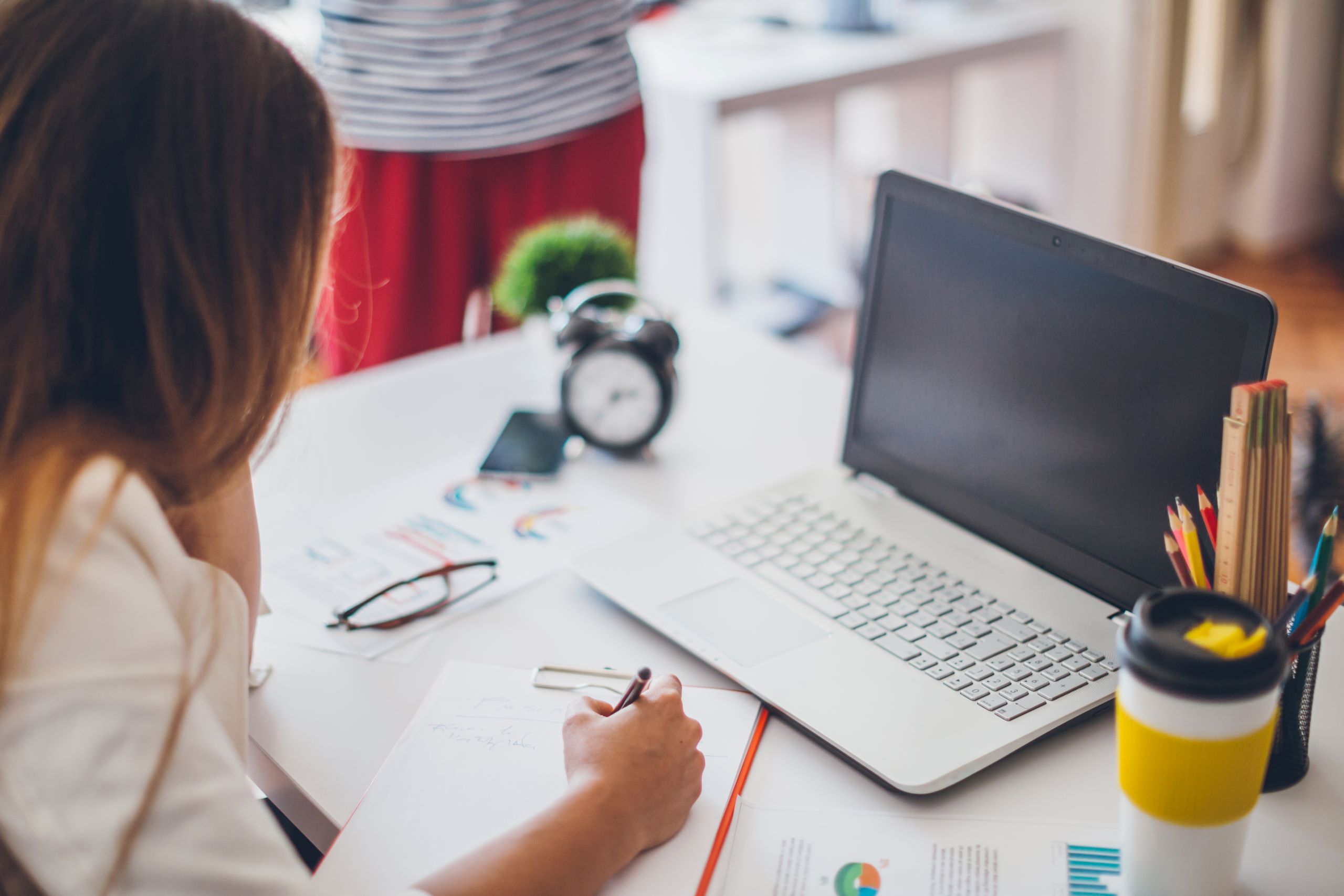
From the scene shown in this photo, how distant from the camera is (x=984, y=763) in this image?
0.67 meters

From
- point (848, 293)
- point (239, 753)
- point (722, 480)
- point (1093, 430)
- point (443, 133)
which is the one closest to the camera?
point (239, 753)

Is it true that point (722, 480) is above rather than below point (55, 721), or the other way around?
below

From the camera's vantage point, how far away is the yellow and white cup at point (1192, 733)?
1.68 feet

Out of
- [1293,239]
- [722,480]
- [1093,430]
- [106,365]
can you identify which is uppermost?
[106,365]

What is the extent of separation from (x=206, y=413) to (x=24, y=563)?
0.41ft

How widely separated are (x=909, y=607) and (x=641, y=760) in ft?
0.83

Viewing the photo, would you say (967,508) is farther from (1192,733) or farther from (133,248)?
(133,248)

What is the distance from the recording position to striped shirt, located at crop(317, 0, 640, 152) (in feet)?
4.96

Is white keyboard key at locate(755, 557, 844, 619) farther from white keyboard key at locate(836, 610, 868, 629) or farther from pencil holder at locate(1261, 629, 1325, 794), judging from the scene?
pencil holder at locate(1261, 629, 1325, 794)

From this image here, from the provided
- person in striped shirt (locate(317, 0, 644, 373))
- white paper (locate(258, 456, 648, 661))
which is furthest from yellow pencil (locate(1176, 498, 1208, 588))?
person in striped shirt (locate(317, 0, 644, 373))

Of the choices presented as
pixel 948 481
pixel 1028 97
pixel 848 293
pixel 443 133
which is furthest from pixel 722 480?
pixel 1028 97

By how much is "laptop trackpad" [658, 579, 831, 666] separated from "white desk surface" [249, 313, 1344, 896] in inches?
0.9

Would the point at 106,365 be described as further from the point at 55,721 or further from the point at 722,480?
the point at 722,480

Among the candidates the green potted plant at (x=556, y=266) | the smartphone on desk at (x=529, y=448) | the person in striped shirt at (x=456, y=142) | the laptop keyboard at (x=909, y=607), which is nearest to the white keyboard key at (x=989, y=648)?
the laptop keyboard at (x=909, y=607)
